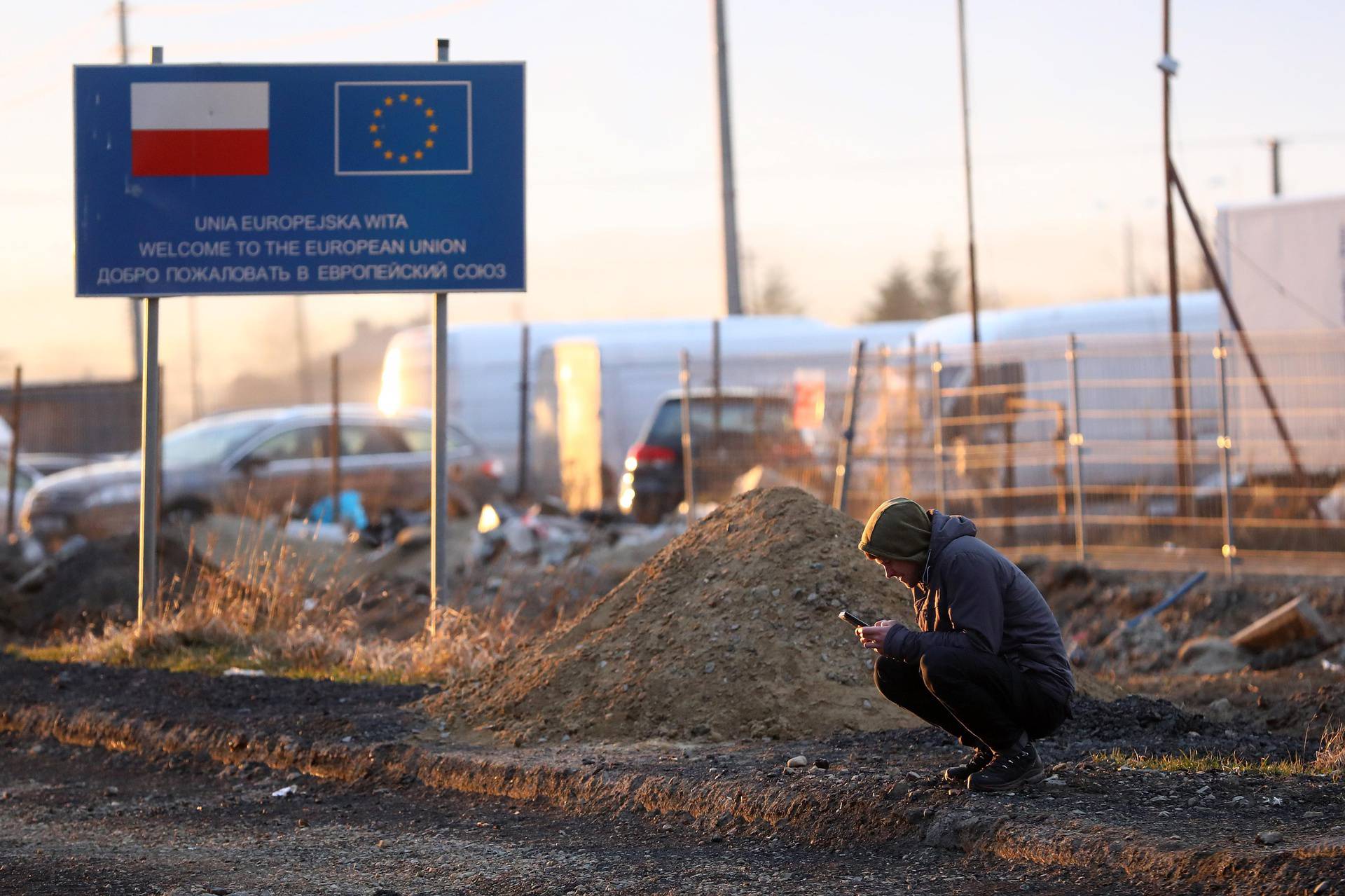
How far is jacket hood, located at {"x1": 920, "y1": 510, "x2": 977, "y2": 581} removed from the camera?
514 centimetres

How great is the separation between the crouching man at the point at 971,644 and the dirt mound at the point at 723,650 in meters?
1.57

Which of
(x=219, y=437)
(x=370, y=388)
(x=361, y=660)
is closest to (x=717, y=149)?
(x=219, y=437)

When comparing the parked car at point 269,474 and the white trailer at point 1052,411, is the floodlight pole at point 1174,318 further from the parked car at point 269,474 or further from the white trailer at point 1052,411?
the parked car at point 269,474

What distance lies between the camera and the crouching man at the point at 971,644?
16.8 ft

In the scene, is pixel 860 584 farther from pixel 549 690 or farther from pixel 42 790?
pixel 42 790

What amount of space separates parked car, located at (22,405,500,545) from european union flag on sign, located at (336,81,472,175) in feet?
29.8

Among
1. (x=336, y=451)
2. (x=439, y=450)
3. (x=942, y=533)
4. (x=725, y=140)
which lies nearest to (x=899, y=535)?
(x=942, y=533)

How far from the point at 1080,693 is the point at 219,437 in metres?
15.2

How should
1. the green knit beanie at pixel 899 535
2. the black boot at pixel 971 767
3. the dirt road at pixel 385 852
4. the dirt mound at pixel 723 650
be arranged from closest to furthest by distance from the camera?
the dirt road at pixel 385 852 → the green knit beanie at pixel 899 535 → the black boot at pixel 971 767 → the dirt mound at pixel 723 650

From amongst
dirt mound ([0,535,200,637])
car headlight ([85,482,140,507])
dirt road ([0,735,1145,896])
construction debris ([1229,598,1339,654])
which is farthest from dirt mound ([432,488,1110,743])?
car headlight ([85,482,140,507])

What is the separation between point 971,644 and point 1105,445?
11662 mm

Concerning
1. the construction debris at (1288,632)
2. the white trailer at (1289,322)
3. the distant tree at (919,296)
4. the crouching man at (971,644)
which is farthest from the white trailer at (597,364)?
the distant tree at (919,296)

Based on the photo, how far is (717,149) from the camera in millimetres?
23703

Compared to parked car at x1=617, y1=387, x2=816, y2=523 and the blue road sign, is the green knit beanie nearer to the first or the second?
the blue road sign
